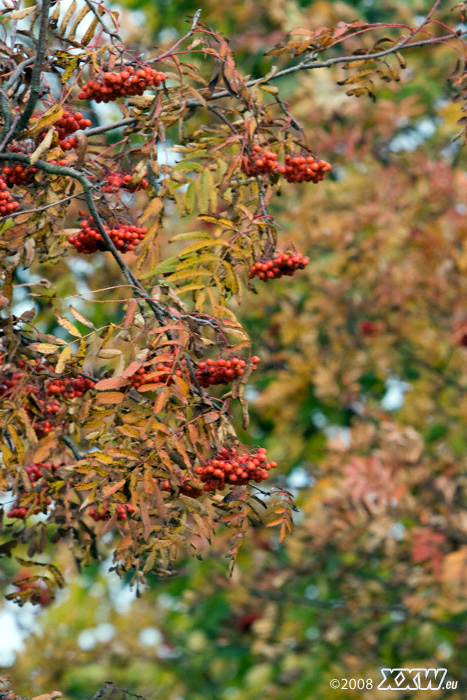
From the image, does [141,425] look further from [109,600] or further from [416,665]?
[109,600]

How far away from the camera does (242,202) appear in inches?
106

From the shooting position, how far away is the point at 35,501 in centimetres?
248

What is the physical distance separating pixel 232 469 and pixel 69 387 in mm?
540

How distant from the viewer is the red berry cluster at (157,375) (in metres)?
2.02

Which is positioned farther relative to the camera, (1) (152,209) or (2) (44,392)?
(1) (152,209)

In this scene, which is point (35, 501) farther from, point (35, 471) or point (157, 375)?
point (157, 375)

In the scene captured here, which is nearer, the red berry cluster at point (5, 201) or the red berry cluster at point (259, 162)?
the red berry cluster at point (5, 201)

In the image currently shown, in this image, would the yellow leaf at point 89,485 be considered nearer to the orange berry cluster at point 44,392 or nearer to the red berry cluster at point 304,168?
the orange berry cluster at point 44,392

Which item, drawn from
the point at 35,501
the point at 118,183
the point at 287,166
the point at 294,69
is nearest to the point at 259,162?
the point at 287,166

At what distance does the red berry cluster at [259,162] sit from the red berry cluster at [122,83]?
1.12ft

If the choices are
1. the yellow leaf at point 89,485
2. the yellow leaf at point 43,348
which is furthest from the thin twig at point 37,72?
the yellow leaf at point 89,485

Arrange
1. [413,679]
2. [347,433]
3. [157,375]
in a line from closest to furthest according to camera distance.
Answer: [157,375]
[413,679]
[347,433]

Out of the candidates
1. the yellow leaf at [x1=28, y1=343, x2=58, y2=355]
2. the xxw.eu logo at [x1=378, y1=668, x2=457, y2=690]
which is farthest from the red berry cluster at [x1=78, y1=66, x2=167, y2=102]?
the xxw.eu logo at [x1=378, y1=668, x2=457, y2=690]

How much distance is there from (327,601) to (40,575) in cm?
405
